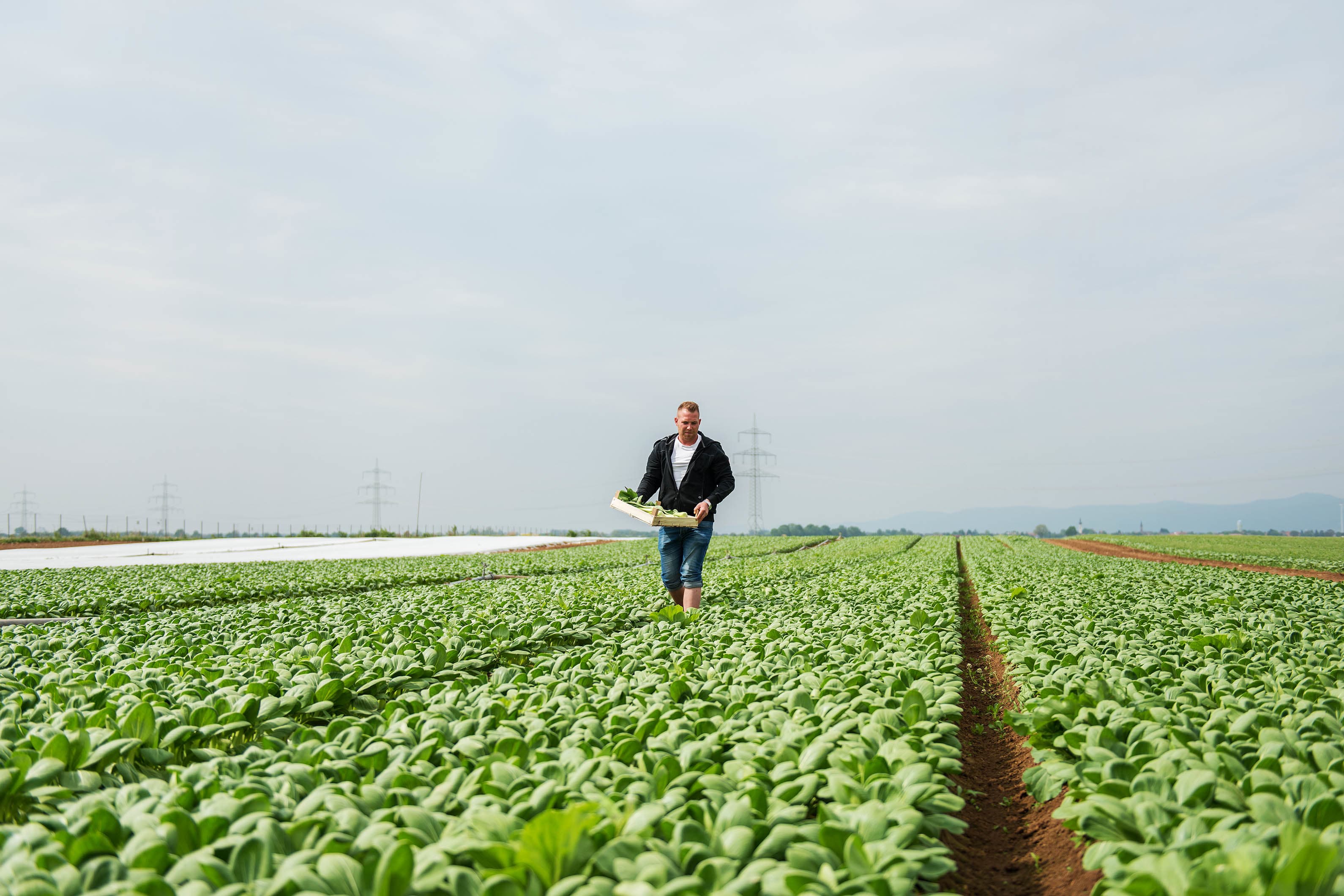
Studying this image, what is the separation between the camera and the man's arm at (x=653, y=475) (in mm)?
9203

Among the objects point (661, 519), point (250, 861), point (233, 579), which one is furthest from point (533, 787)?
point (233, 579)

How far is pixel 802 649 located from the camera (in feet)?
19.4

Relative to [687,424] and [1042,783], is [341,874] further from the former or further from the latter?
[687,424]

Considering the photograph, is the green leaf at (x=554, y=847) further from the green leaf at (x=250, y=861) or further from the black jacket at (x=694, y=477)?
the black jacket at (x=694, y=477)

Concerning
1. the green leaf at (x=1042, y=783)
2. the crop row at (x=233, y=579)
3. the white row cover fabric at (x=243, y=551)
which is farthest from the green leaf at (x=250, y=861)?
the white row cover fabric at (x=243, y=551)

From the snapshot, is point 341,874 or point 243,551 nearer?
point 341,874

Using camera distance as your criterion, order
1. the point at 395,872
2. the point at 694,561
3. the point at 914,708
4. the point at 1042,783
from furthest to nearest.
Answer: the point at 694,561 < the point at 914,708 < the point at 1042,783 < the point at 395,872

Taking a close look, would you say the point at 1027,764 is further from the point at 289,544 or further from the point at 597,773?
the point at 289,544

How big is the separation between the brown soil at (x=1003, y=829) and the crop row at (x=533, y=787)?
44cm

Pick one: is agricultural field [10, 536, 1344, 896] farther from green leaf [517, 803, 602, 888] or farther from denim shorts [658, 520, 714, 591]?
denim shorts [658, 520, 714, 591]

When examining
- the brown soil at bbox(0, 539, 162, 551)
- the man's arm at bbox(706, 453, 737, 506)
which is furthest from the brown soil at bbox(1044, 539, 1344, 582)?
the brown soil at bbox(0, 539, 162, 551)

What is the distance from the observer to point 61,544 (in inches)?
1668

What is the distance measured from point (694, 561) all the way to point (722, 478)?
1060 millimetres

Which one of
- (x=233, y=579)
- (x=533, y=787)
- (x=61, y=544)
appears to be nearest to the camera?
(x=533, y=787)
